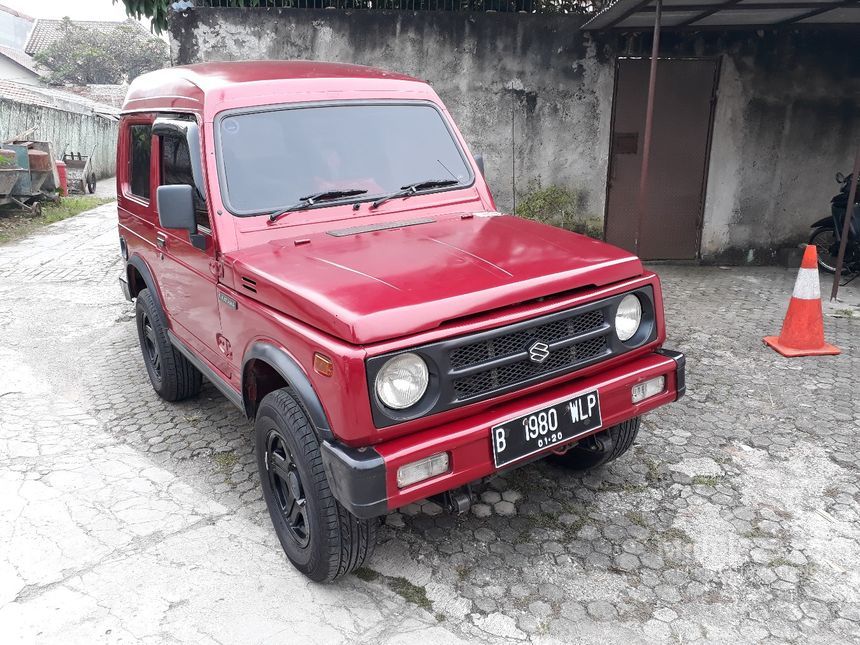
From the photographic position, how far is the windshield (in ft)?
10.8

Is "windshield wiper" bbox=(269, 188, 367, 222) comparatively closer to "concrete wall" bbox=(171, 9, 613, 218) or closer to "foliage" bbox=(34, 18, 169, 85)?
"concrete wall" bbox=(171, 9, 613, 218)

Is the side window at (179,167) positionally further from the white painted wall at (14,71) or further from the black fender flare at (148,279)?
the white painted wall at (14,71)

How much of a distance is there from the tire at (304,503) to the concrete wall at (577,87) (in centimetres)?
523

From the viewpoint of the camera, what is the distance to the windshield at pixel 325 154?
3285 millimetres

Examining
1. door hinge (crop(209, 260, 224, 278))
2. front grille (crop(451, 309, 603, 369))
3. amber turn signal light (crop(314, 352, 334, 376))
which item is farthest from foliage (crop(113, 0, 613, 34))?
amber turn signal light (crop(314, 352, 334, 376))

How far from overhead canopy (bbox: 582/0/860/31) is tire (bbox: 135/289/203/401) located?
4.61m

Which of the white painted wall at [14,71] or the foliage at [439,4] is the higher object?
the white painted wall at [14,71]

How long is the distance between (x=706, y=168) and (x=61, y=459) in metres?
6.98

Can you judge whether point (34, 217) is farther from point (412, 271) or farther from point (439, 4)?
point (412, 271)

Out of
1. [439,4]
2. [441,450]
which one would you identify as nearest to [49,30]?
[439,4]

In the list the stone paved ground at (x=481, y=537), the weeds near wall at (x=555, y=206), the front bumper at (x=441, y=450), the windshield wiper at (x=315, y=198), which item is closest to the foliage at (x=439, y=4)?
the weeds near wall at (x=555, y=206)

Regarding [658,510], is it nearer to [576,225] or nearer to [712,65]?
[576,225]

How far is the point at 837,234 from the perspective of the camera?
714 cm

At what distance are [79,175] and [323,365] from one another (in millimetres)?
17704
